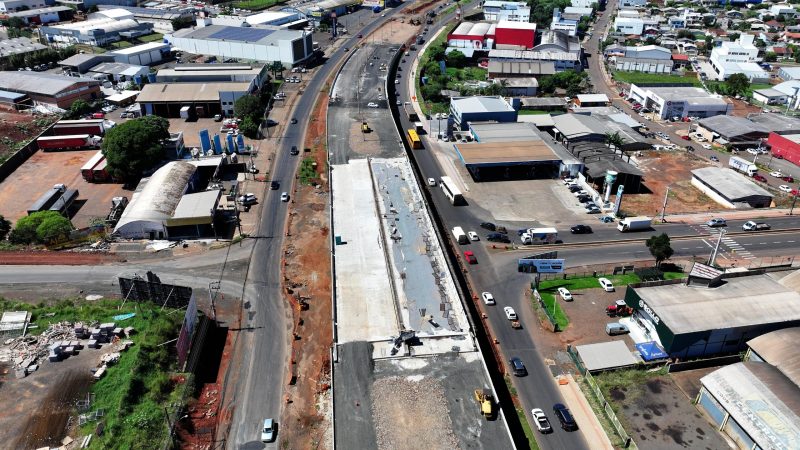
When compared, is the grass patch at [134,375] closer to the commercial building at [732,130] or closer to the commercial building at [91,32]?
the commercial building at [732,130]

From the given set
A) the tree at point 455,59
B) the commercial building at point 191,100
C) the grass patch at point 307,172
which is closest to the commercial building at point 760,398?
the grass patch at point 307,172

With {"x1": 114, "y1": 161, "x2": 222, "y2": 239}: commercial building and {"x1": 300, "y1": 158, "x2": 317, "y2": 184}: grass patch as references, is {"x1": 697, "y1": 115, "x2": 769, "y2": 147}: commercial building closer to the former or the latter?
{"x1": 300, "y1": 158, "x2": 317, "y2": 184}: grass patch

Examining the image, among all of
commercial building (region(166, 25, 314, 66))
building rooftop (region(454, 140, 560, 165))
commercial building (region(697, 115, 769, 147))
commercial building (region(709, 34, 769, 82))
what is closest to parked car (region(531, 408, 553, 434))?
building rooftop (region(454, 140, 560, 165))

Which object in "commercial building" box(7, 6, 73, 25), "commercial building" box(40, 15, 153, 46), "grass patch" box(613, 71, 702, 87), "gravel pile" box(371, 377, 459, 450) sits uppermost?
"commercial building" box(7, 6, 73, 25)

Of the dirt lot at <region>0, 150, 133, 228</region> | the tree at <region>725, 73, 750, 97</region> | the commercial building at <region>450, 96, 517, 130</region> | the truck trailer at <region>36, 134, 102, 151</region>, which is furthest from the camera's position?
the tree at <region>725, 73, 750, 97</region>

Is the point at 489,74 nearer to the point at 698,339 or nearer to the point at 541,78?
the point at 541,78

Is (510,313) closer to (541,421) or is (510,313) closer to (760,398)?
(541,421)
